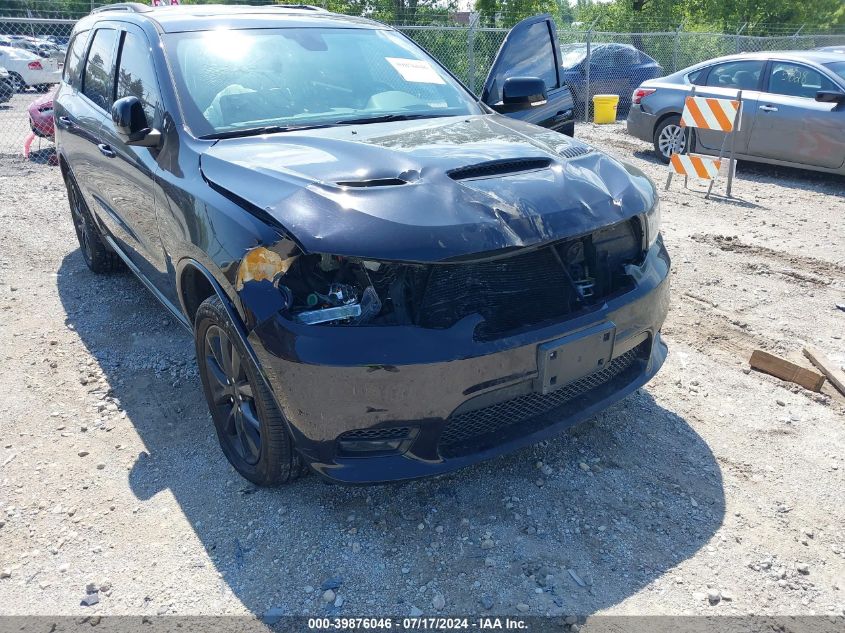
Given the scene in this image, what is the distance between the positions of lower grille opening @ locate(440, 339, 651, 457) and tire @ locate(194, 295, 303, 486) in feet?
2.13

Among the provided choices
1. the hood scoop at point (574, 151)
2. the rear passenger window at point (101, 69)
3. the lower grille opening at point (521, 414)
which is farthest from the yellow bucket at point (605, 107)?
the lower grille opening at point (521, 414)

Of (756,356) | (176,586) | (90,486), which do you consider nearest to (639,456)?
(756,356)

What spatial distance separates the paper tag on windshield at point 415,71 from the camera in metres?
3.91

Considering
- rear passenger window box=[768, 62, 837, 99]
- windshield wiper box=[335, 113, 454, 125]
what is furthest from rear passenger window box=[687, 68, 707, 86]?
windshield wiper box=[335, 113, 454, 125]

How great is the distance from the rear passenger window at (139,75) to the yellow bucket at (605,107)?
11.3 metres

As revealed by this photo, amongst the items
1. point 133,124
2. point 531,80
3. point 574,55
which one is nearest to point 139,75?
point 133,124

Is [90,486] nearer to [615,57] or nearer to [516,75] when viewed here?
[516,75]

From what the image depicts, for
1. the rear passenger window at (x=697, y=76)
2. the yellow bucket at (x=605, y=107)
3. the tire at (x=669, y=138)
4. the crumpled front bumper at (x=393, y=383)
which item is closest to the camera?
the crumpled front bumper at (x=393, y=383)

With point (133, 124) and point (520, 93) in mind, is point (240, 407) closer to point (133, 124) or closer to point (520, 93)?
point (133, 124)

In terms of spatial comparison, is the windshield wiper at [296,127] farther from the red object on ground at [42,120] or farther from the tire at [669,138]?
the red object on ground at [42,120]

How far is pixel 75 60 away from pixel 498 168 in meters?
3.91

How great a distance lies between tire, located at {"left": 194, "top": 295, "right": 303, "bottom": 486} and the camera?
2564 mm

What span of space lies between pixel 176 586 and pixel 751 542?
2.16 m

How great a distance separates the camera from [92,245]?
5.29 meters
